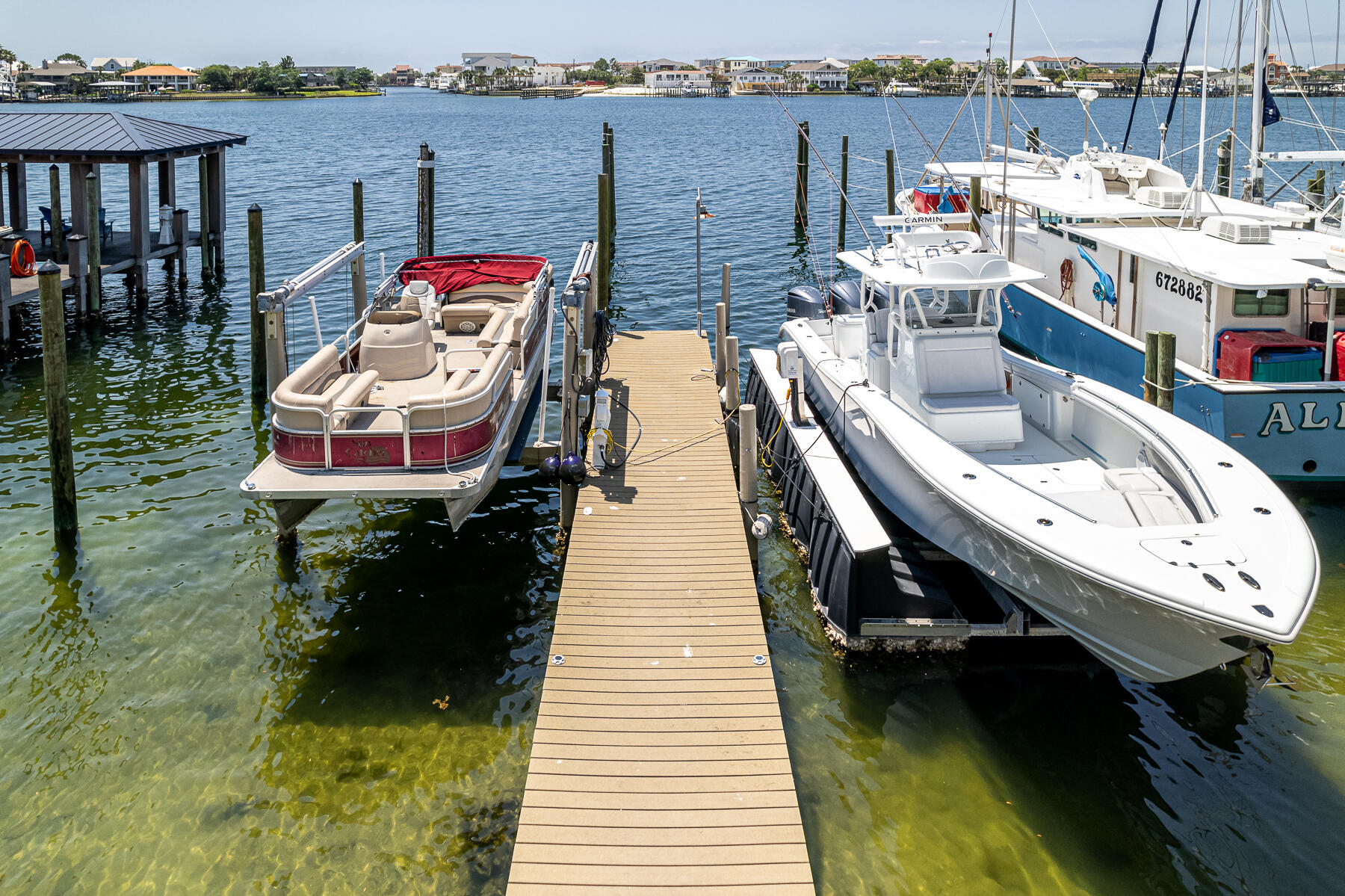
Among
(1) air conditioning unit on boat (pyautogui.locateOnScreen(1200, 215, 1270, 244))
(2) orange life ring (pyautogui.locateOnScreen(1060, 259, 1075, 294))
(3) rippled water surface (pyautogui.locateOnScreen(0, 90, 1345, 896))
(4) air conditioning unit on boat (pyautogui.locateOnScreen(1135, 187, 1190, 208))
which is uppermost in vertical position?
(4) air conditioning unit on boat (pyautogui.locateOnScreen(1135, 187, 1190, 208))

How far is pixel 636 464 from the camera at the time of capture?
1214cm

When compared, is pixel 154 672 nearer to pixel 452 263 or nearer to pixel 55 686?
pixel 55 686

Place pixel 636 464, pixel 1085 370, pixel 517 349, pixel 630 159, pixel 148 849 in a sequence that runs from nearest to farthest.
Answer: pixel 148 849
pixel 636 464
pixel 517 349
pixel 1085 370
pixel 630 159

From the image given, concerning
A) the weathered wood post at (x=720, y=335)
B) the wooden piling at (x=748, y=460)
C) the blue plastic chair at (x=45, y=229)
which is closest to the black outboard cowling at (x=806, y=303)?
the weathered wood post at (x=720, y=335)

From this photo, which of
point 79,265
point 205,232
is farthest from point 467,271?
point 205,232

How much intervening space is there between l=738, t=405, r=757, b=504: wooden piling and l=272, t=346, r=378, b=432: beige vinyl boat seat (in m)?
4.14

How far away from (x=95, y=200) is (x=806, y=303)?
14418 mm

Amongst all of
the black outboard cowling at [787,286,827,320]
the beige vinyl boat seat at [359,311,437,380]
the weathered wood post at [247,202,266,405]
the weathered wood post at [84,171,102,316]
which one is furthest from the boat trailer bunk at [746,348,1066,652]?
the weathered wood post at [84,171,102,316]

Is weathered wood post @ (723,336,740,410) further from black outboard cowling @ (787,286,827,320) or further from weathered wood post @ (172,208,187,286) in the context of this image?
weathered wood post @ (172,208,187,286)

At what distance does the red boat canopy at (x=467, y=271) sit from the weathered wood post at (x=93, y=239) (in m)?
8.50

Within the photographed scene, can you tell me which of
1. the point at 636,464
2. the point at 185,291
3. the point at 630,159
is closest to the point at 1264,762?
the point at 636,464

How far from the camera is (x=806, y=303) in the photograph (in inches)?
710

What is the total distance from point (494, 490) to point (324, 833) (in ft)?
21.1

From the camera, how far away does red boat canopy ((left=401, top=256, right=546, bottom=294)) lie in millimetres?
15500
